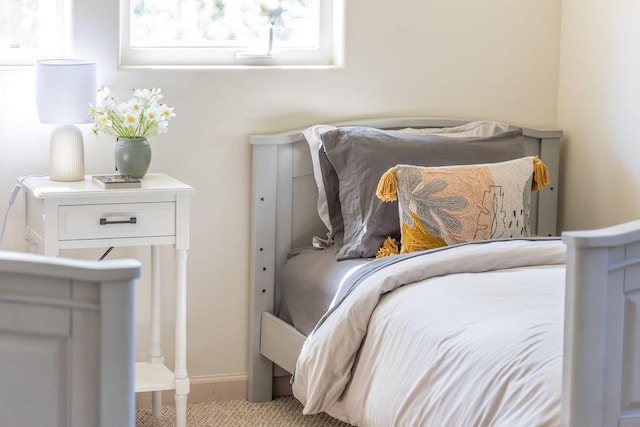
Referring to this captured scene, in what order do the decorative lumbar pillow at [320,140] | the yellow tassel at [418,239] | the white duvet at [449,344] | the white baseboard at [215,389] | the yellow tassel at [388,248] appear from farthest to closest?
the white baseboard at [215,389]
the decorative lumbar pillow at [320,140]
the yellow tassel at [388,248]
the yellow tassel at [418,239]
the white duvet at [449,344]

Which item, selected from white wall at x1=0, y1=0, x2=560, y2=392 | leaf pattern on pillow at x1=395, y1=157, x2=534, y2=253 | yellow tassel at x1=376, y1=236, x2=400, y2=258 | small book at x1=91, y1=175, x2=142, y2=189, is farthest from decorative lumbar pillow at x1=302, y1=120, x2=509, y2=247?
small book at x1=91, y1=175, x2=142, y2=189

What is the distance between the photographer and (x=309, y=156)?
334cm

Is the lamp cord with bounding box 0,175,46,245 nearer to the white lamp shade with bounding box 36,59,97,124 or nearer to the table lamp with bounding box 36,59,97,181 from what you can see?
the table lamp with bounding box 36,59,97,181

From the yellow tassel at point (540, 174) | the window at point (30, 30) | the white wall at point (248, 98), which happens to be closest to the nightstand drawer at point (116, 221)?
the white wall at point (248, 98)

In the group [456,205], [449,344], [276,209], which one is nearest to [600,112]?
[456,205]

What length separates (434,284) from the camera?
2.61 metres

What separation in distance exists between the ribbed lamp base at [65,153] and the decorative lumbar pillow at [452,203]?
849 mm

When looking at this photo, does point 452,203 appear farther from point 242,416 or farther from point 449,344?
point 242,416

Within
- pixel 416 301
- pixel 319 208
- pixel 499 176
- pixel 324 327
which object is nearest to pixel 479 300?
pixel 416 301

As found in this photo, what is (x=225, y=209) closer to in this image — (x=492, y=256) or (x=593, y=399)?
(x=492, y=256)

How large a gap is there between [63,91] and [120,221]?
384 mm

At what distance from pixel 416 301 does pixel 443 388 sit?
329mm

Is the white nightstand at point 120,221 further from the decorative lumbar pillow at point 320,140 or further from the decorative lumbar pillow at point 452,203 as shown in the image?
the decorative lumbar pillow at point 452,203

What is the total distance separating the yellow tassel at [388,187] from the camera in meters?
2.97
